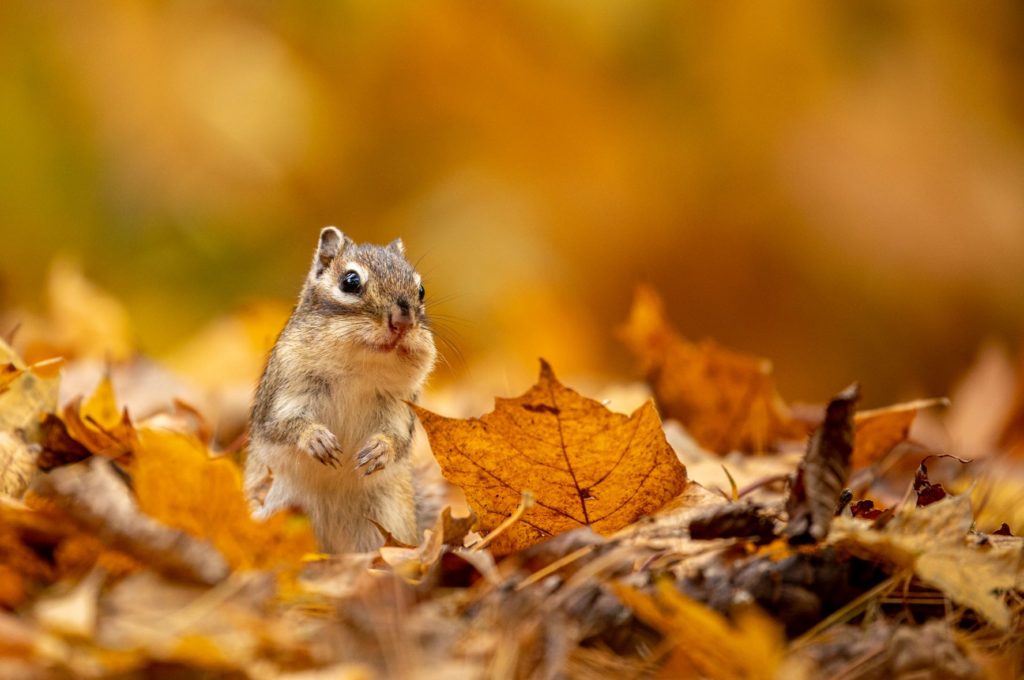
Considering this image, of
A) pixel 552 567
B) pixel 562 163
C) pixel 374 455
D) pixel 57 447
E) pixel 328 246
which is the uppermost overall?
pixel 562 163

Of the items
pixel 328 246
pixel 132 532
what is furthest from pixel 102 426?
pixel 132 532

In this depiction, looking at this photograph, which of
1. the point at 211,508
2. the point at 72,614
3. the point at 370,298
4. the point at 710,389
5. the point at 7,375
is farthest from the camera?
the point at 710,389

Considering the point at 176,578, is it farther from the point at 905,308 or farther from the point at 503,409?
the point at 905,308

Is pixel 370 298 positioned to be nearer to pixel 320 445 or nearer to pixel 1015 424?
pixel 320 445

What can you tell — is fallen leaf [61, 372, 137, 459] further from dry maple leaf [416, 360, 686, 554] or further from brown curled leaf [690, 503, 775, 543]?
brown curled leaf [690, 503, 775, 543]

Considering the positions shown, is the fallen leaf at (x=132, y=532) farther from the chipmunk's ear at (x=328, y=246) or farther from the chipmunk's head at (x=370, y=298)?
the chipmunk's ear at (x=328, y=246)

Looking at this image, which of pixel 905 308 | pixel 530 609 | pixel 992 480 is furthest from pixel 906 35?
pixel 530 609

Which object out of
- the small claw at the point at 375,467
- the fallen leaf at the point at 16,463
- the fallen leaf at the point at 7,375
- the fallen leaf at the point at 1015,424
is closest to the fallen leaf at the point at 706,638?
the small claw at the point at 375,467
